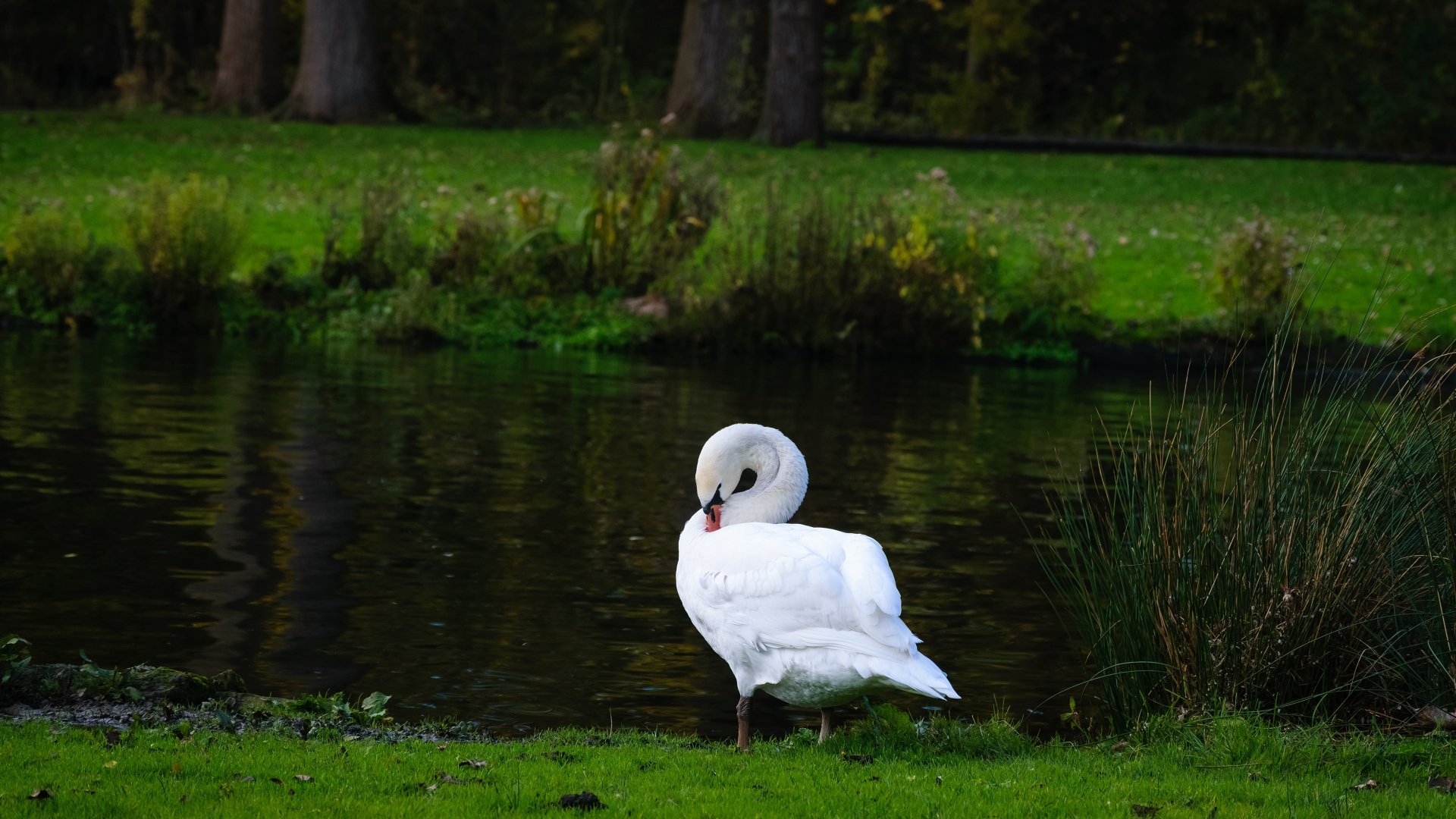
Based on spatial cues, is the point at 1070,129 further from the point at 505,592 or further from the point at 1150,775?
the point at 1150,775

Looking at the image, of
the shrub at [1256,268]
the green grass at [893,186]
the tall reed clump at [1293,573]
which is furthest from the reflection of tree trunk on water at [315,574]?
the shrub at [1256,268]

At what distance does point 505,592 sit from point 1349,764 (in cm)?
526

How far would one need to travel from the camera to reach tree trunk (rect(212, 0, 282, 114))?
135ft

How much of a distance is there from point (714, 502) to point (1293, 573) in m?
2.48

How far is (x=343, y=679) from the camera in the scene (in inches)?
341

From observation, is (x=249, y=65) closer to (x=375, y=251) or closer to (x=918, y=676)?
(x=375, y=251)

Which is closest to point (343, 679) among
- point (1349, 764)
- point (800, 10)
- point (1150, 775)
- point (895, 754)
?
point (895, 754)

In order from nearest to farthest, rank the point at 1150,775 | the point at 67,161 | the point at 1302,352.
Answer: the point at 1150,775
the point at 1302,352
the point at 67,161

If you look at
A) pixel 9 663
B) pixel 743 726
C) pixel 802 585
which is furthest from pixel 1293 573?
pixel 9 663

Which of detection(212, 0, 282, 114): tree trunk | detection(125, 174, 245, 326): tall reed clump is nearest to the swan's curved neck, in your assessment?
detection(125, 174, 245, 326): tall reed clump

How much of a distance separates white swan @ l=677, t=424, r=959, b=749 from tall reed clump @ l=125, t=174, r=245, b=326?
15.8 m

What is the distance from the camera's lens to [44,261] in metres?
22.5

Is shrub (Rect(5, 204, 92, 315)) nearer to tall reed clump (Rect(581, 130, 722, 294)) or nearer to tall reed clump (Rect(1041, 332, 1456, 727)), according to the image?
tall reed clump (Rect(581, 130, 722, 294))

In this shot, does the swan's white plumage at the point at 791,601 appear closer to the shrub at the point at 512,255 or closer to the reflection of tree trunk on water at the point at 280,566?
the reflection of tree trunk on water at the point at 280,566
